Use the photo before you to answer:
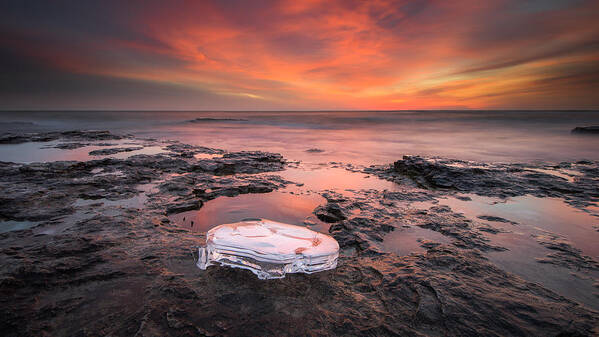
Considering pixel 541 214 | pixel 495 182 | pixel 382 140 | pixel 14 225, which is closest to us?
pixel 14 225

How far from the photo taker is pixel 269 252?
1.89 metres

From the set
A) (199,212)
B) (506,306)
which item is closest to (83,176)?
(199,212)

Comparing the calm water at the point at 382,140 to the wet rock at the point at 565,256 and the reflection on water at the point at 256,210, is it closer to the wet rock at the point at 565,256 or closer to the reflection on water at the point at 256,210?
the reflection on water at the point at 256,210

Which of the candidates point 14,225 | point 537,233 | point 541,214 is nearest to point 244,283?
point 14,225

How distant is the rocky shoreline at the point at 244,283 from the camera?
1.43 m

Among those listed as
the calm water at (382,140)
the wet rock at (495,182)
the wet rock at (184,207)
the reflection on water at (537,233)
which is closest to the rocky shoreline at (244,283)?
the wet rock at (184,207)

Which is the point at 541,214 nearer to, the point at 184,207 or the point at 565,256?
the point at 565,256

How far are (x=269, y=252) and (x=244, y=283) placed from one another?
0.28 m

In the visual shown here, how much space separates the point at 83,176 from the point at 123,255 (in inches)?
155

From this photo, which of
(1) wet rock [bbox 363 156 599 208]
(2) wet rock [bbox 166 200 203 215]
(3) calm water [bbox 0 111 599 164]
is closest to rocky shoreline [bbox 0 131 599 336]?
(2) wet rock [bbox 166 200 203 215]

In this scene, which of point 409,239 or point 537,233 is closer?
point 409,239

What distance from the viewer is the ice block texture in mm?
1854

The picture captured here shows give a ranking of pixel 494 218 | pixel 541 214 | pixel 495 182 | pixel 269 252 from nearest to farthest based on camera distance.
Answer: pixel 269 252 → pixel 494 218 → pixel 541 214 → pixel 495 182

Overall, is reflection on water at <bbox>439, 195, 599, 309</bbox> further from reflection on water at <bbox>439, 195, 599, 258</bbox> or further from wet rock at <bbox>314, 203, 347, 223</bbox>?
wet rock at <bbox>314, 203, 347, 223</bbox>
